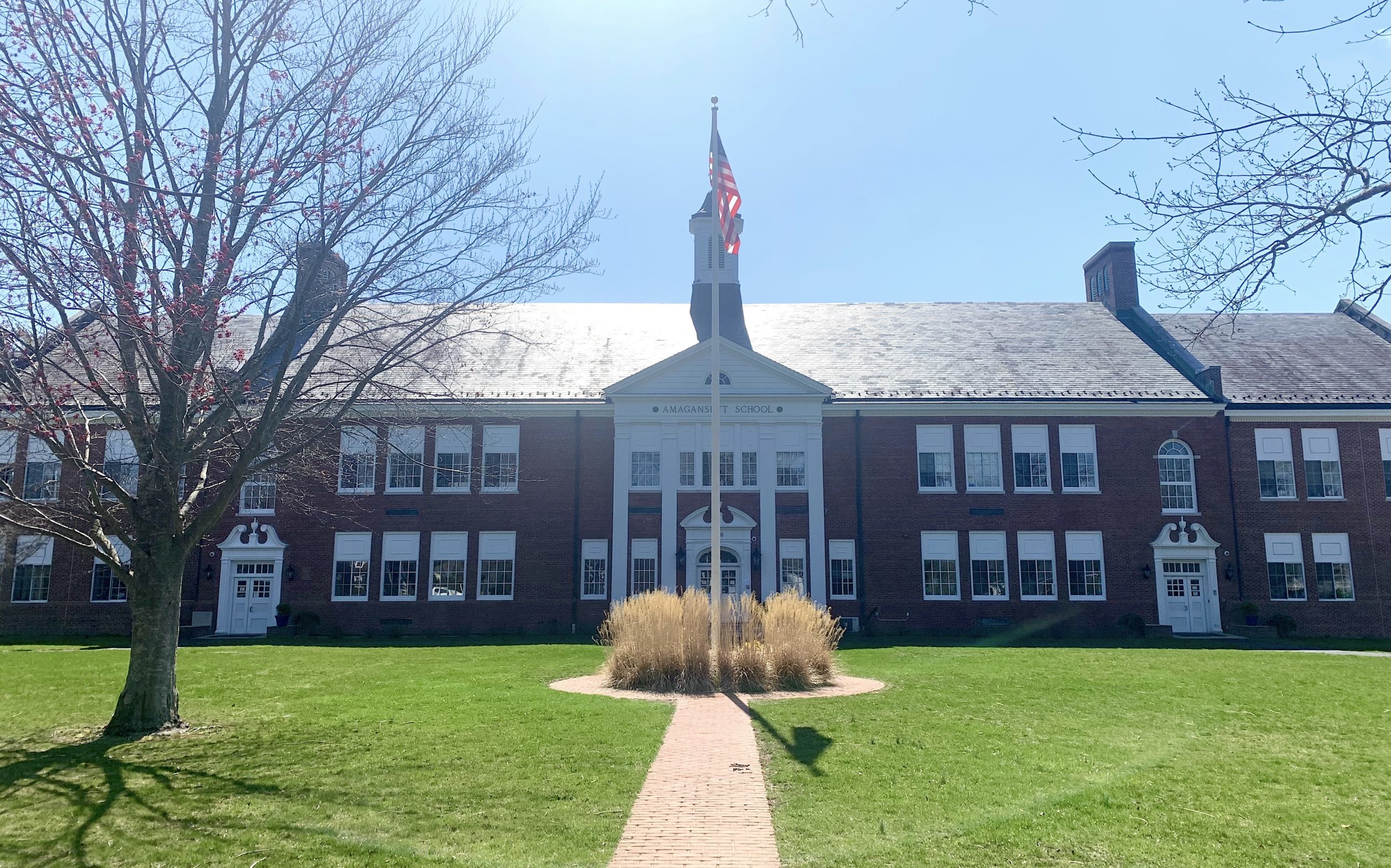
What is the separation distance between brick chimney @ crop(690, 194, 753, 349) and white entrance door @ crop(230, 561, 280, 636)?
49.8 ft

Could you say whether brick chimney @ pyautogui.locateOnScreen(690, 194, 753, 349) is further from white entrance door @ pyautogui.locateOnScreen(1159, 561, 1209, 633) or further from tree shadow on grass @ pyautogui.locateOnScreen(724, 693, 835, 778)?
tree shadow on grass @ pyautogui.locateOnScreen(724, 693, 835, 778)

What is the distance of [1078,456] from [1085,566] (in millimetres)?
3226

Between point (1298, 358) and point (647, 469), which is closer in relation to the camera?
point (647, 469)

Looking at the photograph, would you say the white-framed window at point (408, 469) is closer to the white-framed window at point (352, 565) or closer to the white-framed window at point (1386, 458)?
the white-framed window at point (352, 565)

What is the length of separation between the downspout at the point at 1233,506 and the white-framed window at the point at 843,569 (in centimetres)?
1052

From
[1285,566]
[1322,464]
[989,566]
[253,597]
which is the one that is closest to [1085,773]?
[989,566]

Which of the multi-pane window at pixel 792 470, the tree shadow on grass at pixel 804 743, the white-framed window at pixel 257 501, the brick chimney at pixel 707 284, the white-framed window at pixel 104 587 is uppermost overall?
the brick chimney at pixel 707 284

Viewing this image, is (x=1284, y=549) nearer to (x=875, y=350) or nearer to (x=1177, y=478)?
(x=1177, y=478)

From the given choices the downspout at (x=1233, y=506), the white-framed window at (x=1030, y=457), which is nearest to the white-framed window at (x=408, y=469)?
the white-framed window at (x=1030, y=457)

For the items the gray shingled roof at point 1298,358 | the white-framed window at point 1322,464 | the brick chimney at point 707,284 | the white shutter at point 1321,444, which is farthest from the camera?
the brick chimney at point 707,284

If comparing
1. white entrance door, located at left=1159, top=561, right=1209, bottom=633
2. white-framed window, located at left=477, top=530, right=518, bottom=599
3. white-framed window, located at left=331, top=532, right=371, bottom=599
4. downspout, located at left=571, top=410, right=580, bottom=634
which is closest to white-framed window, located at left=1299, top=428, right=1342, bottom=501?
white entrance door, located at left=1159, top=561, right=1209, bottom=633

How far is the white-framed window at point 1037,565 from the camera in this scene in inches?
1069

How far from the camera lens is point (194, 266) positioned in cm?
1091

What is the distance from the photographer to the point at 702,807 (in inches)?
297
